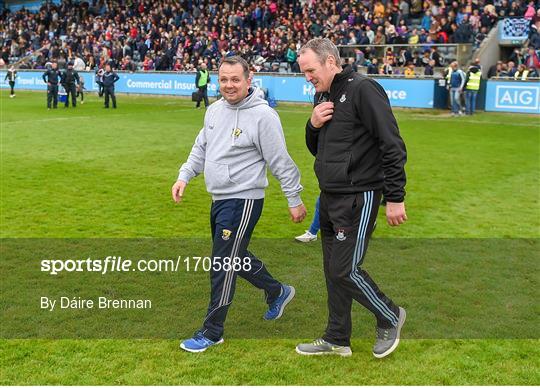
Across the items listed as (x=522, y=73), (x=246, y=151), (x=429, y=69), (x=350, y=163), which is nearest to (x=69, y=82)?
(x=429, y=69)

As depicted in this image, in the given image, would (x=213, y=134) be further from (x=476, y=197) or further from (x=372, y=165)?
(x=476, y=197)

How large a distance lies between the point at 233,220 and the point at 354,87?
4.26 feet

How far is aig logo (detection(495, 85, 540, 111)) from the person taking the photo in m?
22.7

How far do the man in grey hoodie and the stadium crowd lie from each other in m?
19.0

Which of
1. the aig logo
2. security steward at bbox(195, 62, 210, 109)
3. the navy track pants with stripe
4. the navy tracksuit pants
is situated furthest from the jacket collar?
security steward at bbox(195, 62, 210, 109)

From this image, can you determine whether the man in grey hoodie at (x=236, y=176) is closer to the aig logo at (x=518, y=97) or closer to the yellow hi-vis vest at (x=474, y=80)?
the yellow hi-vis vest at (x=474, y=80)

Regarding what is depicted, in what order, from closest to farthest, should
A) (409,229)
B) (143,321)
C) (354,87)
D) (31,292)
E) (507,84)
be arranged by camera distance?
1. (354,87)
2. (143,321)
3. (31,292)
4. (409,229)
5. (507,84)

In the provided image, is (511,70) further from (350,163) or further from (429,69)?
(350,163)

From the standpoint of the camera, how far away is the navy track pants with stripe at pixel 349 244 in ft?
14.9

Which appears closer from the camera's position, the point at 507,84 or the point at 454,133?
the point at 454,133

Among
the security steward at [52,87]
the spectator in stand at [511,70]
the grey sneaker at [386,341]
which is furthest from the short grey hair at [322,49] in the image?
the security steward at [52,87]

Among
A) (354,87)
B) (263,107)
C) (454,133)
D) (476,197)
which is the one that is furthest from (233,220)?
(454,133)

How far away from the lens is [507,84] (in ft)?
76.9

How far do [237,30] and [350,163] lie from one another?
33426mm
